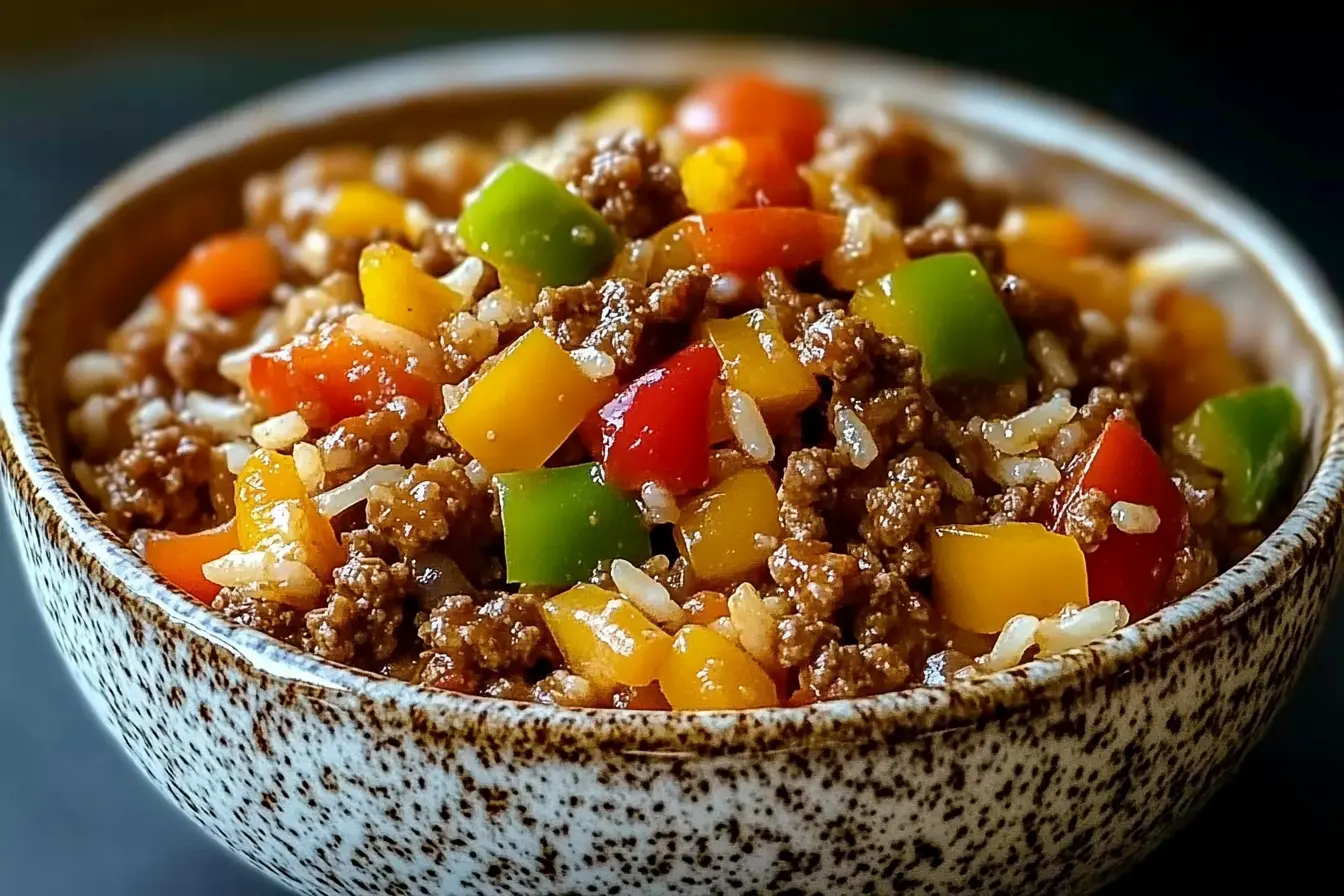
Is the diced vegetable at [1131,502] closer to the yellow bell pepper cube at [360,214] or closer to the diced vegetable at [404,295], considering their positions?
the diced vegetable at [404,295]

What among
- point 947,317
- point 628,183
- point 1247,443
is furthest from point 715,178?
point 1247,443

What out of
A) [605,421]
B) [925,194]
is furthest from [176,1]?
[605,421]

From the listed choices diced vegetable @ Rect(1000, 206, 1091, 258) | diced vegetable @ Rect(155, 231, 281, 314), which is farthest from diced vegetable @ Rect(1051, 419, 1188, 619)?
diced vegetable @ Rect(155, 231, 281, 314)

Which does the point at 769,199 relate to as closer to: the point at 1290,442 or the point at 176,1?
the point at 1290,442

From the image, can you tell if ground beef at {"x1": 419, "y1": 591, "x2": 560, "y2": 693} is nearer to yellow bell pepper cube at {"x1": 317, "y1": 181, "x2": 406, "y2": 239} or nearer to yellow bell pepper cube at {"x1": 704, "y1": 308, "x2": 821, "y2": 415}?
yellow bell pepper cube at {"x1": 704, "y1": 308, "x2": 821, "y2": 415}

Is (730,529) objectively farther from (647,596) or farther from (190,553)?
(190,553)

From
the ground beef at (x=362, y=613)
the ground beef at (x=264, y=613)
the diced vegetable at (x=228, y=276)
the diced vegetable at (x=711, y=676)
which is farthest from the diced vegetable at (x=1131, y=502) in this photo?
the diced vegetable at (x=228, y=276)
